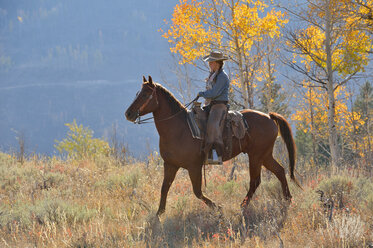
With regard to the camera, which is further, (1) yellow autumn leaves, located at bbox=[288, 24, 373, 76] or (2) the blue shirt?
(1) yellow autumn leaves, located at bbox=[288, 24, 373, 76]

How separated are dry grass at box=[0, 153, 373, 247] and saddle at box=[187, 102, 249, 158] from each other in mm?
1116

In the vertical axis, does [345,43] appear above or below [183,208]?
above

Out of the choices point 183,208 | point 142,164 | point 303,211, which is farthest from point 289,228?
point 142,164

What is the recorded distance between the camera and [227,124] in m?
5.97

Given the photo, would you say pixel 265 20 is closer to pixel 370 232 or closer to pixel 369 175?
pixel 369 175

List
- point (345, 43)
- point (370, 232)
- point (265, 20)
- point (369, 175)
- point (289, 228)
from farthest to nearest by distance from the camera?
point (265, 20)
point (345, 43)
point (369, 175)
point (289, 228)
point (370, 232)

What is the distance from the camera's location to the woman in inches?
223

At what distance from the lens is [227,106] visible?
235 inches

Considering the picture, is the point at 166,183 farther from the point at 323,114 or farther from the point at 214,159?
the point at 323,114

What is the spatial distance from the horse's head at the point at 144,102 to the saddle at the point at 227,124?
681 mm

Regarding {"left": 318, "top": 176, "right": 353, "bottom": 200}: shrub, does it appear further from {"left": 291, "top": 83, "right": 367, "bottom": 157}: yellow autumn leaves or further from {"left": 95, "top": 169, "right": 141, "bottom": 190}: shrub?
{"left": 291, "top": 83, "right": 367, "bottom": 157}: yellow autumn leaves

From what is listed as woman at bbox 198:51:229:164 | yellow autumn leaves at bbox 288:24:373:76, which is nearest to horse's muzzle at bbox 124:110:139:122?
woman at bbox 198:51:229:164

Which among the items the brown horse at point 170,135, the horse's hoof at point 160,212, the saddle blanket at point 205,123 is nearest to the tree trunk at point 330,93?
the brown horse at point 170,135

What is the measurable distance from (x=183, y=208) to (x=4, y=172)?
5.59m
